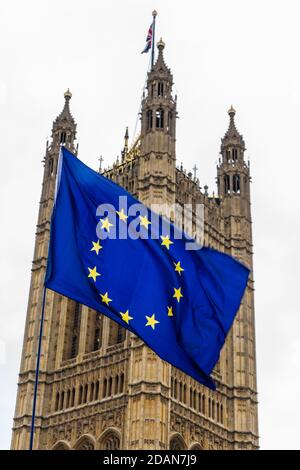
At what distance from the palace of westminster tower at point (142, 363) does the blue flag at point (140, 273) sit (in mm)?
27069

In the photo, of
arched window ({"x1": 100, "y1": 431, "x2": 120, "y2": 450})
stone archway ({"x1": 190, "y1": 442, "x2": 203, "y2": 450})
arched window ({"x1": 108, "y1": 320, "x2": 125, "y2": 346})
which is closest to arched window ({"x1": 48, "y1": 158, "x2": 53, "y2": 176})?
arched window ({"x1": 108, "y1": 320, "x2": 125, "y2": 346})

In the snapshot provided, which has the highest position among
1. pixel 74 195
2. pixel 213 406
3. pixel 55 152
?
pixel 55 152

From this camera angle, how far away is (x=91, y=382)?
50062 millimetres

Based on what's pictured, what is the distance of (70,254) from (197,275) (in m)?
2.93

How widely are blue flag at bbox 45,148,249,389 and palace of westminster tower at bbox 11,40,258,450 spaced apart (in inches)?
1066

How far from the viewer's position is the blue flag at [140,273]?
59.0 feet

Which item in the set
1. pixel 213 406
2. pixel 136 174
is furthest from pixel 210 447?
pixel 136 174

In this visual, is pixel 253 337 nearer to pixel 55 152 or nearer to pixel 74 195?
pixel 55 152

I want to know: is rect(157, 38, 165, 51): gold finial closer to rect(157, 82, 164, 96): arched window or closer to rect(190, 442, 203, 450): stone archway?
rect(157, 82, 164, 96): arched window

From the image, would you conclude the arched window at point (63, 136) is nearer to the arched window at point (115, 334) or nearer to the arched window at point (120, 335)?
the arched window at point (115, 334)

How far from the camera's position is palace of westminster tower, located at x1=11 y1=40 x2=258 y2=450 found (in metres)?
47.1

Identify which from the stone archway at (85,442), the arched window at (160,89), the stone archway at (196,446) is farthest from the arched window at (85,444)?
the arched window at (160,89)

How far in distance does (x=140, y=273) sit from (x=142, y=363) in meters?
29.0
